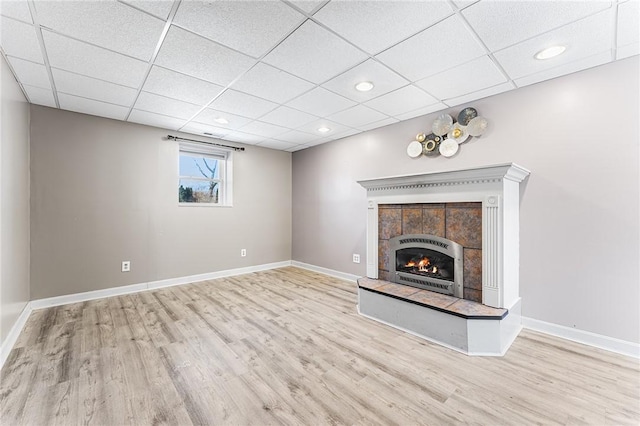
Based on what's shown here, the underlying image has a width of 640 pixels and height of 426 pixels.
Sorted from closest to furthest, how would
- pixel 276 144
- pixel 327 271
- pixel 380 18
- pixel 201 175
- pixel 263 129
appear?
pixel 380 18, pixel 263 129, pixel 201 175, pixel 327 271, pixel 276 144

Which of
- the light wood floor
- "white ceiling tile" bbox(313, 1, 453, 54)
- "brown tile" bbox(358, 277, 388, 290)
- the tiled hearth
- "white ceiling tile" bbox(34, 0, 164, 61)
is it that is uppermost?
"white ceiling tile" bbox(313, 1, 453, 54)

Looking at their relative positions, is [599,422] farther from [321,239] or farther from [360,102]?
[321,239]

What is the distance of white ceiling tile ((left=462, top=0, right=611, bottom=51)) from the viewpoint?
1.67 metres

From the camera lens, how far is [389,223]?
128 inches

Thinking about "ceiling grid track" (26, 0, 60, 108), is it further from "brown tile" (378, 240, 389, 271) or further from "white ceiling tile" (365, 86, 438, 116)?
"brown tile" (378, 240, 389, 271)

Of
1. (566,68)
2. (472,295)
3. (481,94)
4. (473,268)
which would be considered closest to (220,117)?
(481,94)

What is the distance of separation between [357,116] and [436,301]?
243cm

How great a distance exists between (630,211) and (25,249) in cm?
580

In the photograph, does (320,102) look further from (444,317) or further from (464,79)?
(444,317)

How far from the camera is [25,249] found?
9.78ft

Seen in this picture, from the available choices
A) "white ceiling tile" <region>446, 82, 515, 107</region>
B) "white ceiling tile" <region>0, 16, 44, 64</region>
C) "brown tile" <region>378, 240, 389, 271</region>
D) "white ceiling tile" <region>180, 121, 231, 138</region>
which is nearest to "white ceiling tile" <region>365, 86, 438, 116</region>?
"white ceiling tile" <region>446, 82, 515, 107</region>

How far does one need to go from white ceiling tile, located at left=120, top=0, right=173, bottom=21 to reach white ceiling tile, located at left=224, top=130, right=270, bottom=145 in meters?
2.52

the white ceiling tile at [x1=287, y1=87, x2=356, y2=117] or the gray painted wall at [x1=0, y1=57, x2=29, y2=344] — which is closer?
Result: the gray painted wall at [x1=0, y1=57, x2=29, y2=344]

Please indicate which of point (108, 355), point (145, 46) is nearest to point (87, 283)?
point (108, 355)
